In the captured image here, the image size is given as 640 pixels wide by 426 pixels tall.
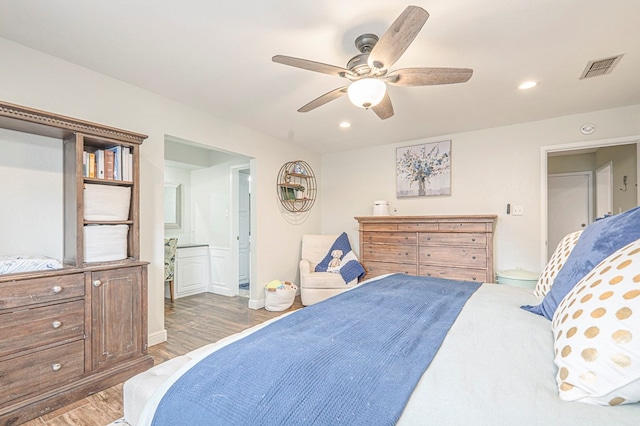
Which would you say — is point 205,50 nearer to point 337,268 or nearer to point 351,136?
point 351,136

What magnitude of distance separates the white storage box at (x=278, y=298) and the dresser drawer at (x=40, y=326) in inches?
82.0

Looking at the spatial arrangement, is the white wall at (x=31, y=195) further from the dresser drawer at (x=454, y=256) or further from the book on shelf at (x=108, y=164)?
the dresser drawer at (x=454, y=256)

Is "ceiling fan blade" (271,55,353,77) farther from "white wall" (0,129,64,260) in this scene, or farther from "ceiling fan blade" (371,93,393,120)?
"white wall" (0,129,64,260)

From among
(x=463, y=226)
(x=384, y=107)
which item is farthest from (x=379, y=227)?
(x=384, y=107)

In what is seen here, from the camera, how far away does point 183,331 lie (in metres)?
3.11

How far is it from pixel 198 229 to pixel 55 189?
2936mm

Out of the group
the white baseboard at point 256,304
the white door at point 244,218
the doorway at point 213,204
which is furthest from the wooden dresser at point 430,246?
the white door at point 244,218

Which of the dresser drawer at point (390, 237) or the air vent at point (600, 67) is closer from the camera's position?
the air vent at point (600, 67)

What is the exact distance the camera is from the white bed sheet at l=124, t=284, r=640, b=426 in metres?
0.65

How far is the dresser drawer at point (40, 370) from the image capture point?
167cm

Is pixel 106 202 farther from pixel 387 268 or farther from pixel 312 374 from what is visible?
pixel 387 268

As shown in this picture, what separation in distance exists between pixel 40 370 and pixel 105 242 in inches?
33.3

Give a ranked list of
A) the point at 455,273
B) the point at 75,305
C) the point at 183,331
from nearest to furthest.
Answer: the point at 75,305
the point at 183,331
the point at 455,273

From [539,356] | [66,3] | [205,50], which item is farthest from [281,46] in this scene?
[539,356]
